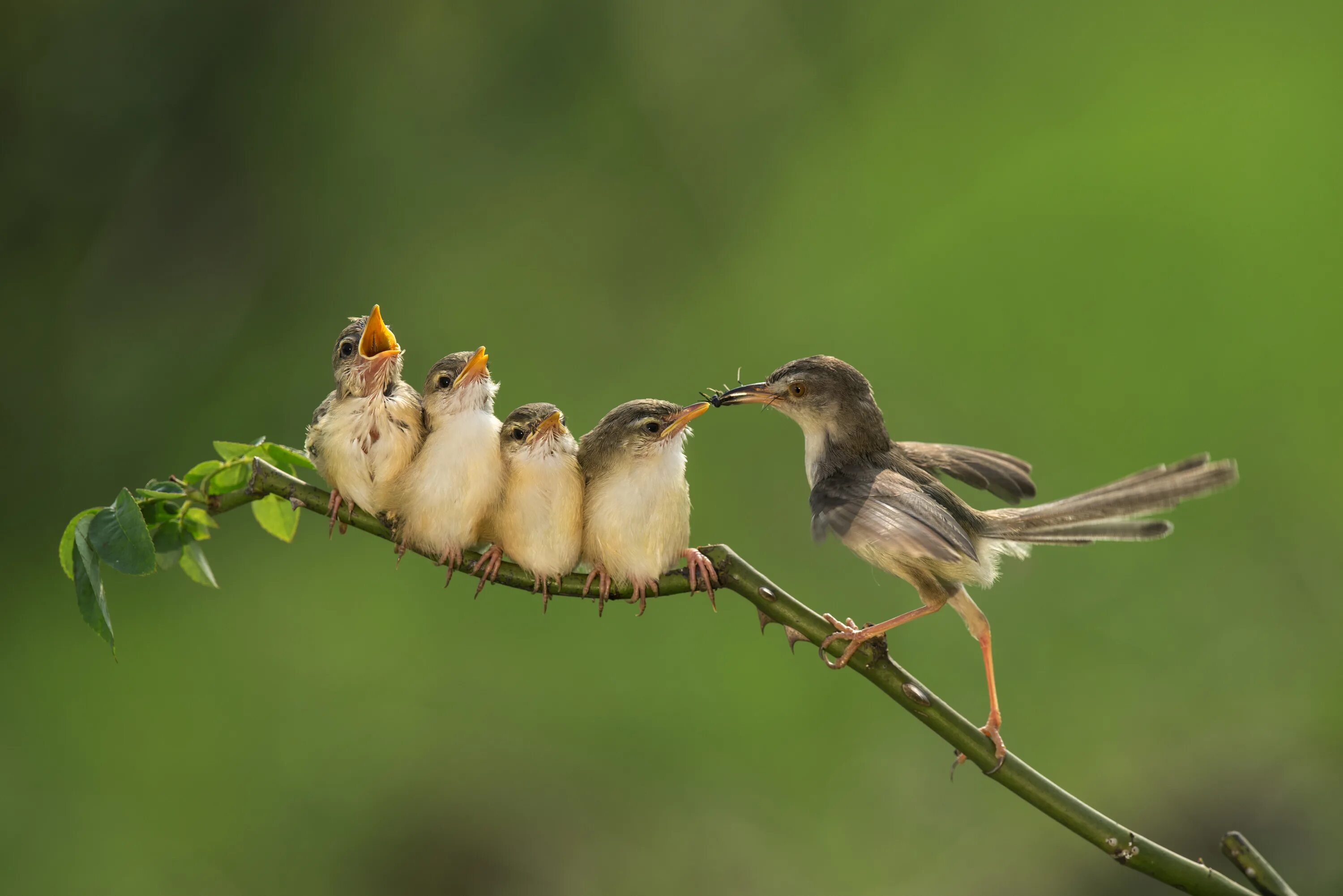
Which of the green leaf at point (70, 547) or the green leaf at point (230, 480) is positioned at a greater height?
the green leaf at point (230, 480)

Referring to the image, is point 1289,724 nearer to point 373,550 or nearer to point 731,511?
point 731,511

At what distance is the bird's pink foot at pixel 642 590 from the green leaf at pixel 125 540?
1.59ft

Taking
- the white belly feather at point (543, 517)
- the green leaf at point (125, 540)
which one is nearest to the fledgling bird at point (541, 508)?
the white belly feather at point (543, 517)

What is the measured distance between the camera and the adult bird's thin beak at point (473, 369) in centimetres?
130

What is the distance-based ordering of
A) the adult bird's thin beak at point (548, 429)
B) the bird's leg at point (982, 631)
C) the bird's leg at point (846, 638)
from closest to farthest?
the bird's leg at point (846, 638) → the adult bird's thin beak at point (548, 429) → the bird's leg at point (982, 631)

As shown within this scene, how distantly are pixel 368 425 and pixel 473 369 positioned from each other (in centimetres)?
15

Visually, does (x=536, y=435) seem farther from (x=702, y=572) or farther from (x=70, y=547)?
(x=70, y=547)

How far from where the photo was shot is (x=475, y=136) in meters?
4.05

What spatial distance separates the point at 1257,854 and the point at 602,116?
11.3 feet

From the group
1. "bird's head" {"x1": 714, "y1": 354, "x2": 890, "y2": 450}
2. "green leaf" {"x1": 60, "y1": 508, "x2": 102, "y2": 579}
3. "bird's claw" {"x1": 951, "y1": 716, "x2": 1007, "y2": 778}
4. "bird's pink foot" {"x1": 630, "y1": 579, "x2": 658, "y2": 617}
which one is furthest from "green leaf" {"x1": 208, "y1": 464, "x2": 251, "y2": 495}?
"bird's claw" {"x1": 951, "y1": 716, "x2": 1007, "y2": 778}

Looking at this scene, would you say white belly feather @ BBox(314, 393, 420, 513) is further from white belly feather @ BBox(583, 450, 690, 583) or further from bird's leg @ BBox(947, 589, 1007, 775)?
bird's leg @ BBox(947, 589, 1007, 775)

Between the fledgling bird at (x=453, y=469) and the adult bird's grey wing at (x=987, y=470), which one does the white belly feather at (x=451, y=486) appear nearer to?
the fledgling bird at (x=453, y=469)

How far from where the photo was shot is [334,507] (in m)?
1.19

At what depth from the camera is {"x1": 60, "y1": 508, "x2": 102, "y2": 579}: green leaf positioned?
1.12 meters
